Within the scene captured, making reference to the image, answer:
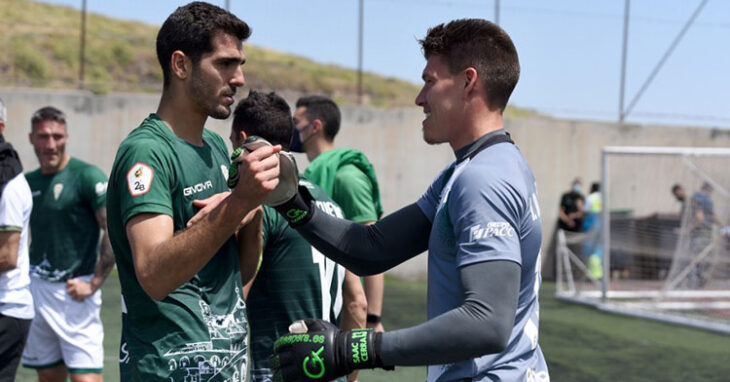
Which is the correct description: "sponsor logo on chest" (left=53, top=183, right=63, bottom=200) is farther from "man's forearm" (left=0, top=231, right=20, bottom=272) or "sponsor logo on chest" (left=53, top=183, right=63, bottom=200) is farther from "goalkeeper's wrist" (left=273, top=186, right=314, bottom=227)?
"goalkeeper's wrist" (left=273, top=186, right=314, bottom=227)

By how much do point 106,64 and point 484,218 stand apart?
2356cm

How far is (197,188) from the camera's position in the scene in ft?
9.10

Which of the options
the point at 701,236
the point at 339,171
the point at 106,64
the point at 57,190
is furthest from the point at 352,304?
the point at 106,64

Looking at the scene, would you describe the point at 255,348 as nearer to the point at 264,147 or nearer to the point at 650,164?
the point at 264,147

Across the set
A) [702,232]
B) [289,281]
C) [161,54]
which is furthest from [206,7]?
[702,232]

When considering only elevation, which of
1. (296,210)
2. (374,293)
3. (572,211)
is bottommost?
(374,293)

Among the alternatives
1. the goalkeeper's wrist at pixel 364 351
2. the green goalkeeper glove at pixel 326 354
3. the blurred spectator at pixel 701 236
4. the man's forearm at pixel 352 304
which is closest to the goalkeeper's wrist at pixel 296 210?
the green goalkeeper glove at pixel 326 354

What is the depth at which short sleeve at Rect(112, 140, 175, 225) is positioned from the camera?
8.43 ft

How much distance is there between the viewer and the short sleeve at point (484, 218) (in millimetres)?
2223

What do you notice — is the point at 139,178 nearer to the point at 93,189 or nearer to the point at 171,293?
the point at 171,293

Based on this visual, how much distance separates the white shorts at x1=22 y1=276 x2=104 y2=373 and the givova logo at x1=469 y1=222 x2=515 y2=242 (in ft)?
13.7

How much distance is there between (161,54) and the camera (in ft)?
9.30

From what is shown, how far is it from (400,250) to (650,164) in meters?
13.7

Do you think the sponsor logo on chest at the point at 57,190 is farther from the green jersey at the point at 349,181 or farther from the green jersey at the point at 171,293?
the green jersey at the point at 171,293
